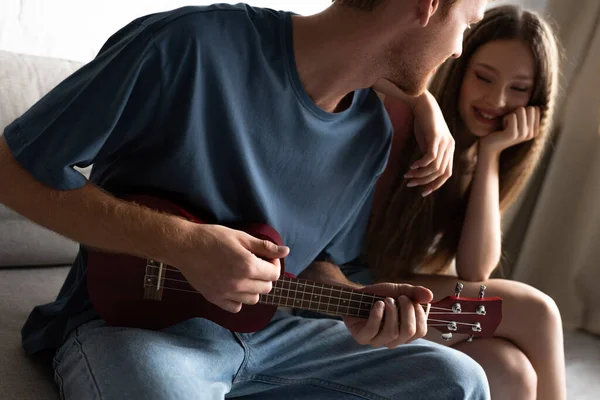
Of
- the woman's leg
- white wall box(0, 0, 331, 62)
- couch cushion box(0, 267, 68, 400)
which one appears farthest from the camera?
white wall box(0, 0, 331, 62)

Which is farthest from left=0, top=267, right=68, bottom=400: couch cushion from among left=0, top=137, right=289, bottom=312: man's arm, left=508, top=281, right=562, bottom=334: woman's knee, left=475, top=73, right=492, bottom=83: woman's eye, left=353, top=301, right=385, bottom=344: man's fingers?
left=475, top=73, right=492, bottom=83: woman's eye

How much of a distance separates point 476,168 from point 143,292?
90 cm

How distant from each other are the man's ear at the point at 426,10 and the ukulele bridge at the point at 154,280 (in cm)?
59

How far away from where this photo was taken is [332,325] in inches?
51.9

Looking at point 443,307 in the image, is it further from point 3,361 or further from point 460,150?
point 3,361

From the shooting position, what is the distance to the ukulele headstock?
1256 millimetres

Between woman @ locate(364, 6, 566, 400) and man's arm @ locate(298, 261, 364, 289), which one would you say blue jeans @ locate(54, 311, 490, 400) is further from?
woman @ locate(364, 6, 566, 400)

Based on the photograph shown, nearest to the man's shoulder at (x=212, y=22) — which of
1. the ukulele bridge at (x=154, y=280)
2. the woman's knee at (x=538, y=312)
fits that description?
the ukulele bridge at (x=154, y=280)

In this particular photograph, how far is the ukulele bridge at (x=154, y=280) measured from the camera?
1.12 m

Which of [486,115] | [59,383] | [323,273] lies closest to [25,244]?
[59,383]

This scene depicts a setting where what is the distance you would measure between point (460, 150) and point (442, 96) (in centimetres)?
14

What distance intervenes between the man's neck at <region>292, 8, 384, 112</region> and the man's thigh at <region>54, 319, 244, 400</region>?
452 mm

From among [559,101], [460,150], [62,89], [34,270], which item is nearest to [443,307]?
[460,150]

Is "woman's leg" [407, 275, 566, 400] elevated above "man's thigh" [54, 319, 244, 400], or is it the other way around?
"man's thigh" [54, 319, 244, 400]
